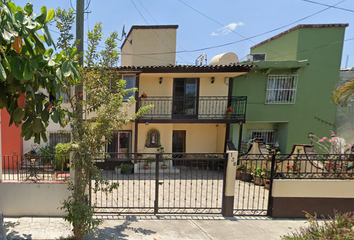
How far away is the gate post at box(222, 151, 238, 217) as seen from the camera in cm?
451

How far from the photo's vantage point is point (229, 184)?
4539 millimetres

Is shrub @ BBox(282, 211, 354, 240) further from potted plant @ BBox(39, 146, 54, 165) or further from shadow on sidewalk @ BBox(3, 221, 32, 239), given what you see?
potted plant @ BBox(39, 146, 54, 165)

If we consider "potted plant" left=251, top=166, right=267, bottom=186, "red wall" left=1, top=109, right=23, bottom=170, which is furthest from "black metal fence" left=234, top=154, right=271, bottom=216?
"red wall" left=1, top=109, right=23, bottom=170

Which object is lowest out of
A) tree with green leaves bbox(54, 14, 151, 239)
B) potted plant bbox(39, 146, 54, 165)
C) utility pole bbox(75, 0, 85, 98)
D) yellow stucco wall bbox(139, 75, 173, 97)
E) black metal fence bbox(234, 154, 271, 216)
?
black metal fence bbox(234, 154, 271, 216)

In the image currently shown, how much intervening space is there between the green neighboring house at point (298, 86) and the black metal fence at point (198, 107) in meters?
0.74

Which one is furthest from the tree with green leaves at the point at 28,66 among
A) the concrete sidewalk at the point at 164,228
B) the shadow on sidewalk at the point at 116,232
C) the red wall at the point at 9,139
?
the red wall at the point at 9,139

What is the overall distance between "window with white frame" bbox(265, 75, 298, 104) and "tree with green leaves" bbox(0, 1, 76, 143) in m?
10.3

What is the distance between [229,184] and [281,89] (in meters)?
7.96

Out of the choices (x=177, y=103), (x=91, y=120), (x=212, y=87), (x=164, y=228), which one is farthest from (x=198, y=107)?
(x=91, y=120)

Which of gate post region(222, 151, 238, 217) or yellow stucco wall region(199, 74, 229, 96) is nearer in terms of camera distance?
gate post region(222, 151, 238, 217)

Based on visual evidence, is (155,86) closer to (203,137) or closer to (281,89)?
(203,137)

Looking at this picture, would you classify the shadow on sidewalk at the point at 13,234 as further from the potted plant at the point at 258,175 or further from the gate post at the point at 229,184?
the potted plant at the point at 258,175

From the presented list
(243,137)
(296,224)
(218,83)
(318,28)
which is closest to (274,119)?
(243,137)

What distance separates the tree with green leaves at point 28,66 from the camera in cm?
167
